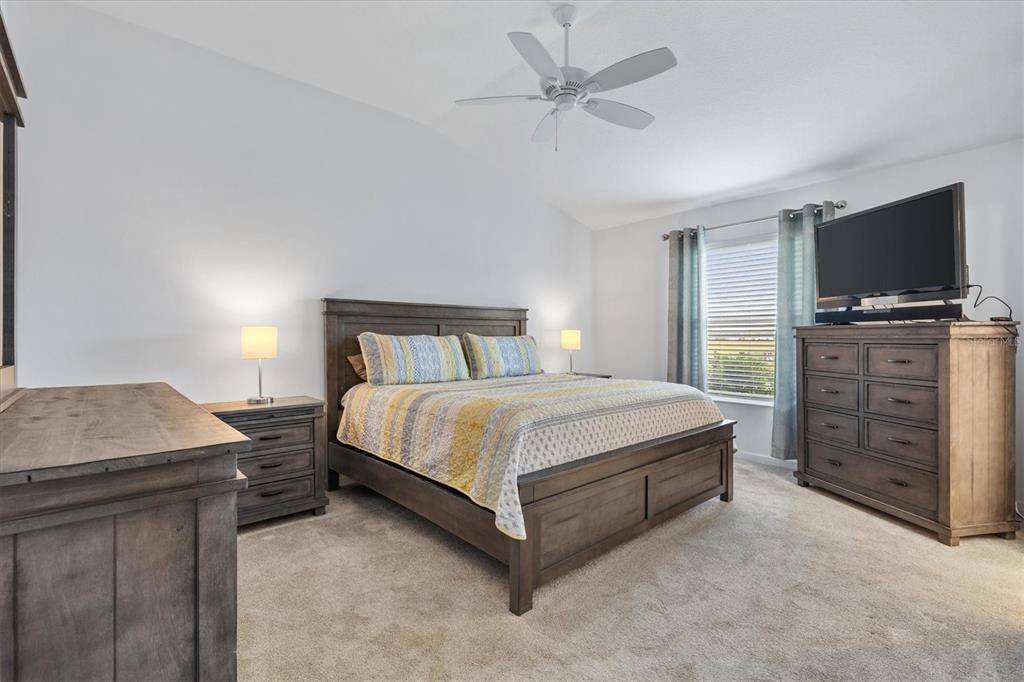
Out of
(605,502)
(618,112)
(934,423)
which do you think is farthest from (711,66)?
(605,502)

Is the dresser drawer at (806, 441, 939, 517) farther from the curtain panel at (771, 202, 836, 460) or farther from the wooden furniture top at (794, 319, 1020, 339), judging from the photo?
the wooden furniture top at (794, 319, 1020, 339)

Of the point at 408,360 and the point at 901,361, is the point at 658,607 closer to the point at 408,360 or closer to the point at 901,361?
the point at 901,361

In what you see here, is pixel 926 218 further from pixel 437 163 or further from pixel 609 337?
pixel 437 163

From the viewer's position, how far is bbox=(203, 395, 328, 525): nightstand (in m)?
2.96

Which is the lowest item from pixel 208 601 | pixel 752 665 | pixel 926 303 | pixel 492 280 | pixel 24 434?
Result: pixel 752 665

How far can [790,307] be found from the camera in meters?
4.12

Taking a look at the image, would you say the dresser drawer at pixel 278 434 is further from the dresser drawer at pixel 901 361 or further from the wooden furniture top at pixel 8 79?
the dresser drawer at pixel 901 361

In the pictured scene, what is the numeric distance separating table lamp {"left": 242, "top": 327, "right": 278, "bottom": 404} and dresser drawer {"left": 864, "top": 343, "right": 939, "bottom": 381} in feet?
12.9

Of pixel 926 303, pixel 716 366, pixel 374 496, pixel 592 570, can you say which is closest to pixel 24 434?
pixel 592 570

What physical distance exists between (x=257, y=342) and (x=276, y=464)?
2.63ft

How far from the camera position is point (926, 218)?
293 cm

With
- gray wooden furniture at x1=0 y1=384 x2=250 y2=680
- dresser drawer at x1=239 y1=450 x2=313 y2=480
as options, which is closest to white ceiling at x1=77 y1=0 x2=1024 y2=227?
dresser drawer at x1=239 y1=450 x2=313 y2=480

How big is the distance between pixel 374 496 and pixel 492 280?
7.87ft

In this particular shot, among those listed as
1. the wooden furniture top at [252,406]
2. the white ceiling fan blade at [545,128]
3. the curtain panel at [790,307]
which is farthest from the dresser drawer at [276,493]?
the curtain panel at [790,307]
